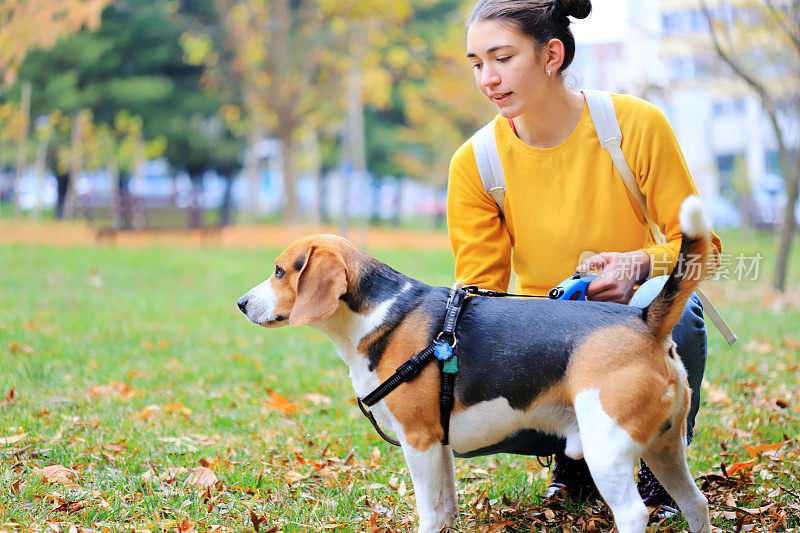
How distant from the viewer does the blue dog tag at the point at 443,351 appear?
2.96m

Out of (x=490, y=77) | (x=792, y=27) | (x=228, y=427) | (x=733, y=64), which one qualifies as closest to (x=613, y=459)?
(x=490, y=77)

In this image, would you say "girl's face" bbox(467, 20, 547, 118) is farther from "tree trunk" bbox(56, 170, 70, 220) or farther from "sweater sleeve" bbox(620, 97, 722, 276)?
"tree trunk" bbox(56, 170, 70, 220)

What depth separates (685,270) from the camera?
9.09 feet

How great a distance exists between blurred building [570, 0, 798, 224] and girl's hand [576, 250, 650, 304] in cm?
809

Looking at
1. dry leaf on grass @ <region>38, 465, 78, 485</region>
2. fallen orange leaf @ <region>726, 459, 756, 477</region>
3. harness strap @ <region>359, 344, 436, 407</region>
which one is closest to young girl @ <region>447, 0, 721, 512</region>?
harness strap @ <region>359, 344, 436, 407</region>

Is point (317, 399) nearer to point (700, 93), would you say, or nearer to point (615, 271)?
point (615, 271)

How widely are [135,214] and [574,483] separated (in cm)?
1497

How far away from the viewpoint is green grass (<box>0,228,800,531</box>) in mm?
3586

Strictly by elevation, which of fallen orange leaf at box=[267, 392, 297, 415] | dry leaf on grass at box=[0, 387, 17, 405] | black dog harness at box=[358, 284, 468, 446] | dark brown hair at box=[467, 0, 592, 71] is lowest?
fallen orange leaf at box=[267, 392, 297, 415]

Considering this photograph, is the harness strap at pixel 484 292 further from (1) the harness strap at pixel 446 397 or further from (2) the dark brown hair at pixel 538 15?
(2) the dark brown hair at pixel 538 15

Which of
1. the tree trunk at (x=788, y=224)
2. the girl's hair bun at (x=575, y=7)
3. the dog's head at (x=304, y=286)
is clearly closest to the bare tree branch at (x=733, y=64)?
the tree trunk at (x=788, y=224)

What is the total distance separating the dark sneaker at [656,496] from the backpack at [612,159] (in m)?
0.73

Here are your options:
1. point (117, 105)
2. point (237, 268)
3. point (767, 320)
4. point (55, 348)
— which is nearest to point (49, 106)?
point (117, 105)

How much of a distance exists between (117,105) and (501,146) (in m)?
23.3
